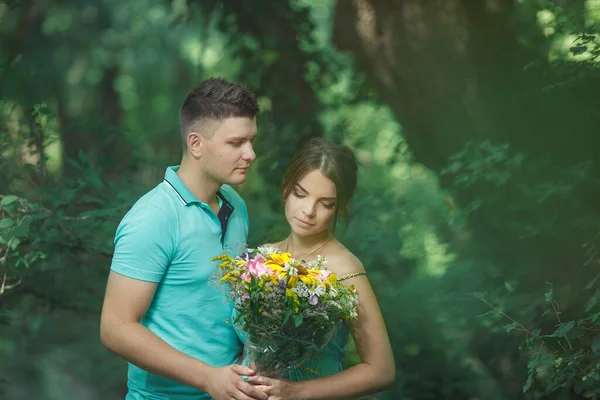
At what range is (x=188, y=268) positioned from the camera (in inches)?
103

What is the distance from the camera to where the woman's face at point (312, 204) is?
2980 mm

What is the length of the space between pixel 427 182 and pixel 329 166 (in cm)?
443

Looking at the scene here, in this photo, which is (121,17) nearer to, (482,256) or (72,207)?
(72,207)

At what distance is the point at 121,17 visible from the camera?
10.8 metres

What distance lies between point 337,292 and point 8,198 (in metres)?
2.52

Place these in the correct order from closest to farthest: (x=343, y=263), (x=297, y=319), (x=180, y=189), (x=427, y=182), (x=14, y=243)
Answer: (x=297, y=319) < (x=180, y=189) < (x=343, y=263) < (x=14, y=243) < (x=427, y=182)

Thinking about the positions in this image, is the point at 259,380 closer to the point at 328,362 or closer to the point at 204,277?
the point at 204,277

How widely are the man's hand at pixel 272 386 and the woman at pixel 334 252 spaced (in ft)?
0.50

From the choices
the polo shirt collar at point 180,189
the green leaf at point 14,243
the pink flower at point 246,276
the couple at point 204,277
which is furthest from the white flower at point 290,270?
the green leaf at point 14,243

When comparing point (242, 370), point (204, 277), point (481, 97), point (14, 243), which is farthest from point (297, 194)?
point (481, 97)

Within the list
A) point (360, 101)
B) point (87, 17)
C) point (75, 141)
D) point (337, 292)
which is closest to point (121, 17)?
point (87, 17)

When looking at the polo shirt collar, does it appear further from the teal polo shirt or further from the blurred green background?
the blurred green background

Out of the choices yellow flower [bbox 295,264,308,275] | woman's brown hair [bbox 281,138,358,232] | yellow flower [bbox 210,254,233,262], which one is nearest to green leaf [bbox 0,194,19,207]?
woman's brown hair [bbox 281,138,358,232]

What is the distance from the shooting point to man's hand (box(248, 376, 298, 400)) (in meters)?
2.49
